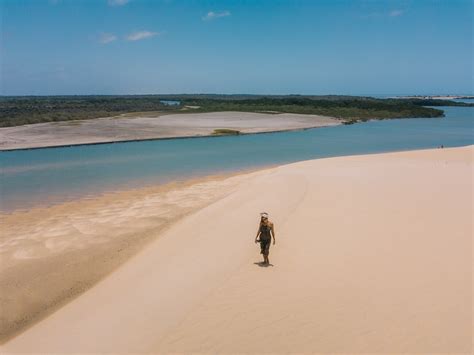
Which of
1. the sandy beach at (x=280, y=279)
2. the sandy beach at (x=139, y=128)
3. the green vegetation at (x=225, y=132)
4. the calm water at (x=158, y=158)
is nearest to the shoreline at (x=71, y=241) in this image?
the sandy beach at (x=280, y=279)

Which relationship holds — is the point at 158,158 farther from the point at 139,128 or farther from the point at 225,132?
the point at 139,128

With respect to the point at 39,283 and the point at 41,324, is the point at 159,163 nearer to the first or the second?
the point at 39,283

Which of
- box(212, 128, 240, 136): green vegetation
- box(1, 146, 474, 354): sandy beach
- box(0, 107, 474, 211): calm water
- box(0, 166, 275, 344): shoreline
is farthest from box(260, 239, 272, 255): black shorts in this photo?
box(212, 128, 240, 136): green vegetation

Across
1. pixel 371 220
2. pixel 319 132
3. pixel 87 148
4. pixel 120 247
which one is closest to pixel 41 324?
pixel 120 247

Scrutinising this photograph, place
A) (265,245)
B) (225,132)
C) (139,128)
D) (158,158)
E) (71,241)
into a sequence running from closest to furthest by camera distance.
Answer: (265,245) < (71,241) < (158,158) < (225,132) < (139,128)

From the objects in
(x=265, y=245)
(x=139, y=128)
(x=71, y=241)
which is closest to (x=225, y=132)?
(x=139, y=128)
